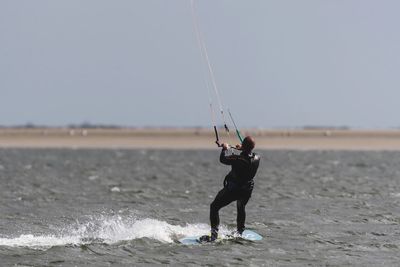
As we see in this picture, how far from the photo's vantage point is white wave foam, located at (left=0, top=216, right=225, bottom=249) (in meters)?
17.3

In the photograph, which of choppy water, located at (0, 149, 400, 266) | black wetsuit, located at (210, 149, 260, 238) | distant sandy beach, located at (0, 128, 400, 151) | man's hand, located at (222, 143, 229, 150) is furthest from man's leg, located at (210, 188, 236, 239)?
distant sandy beach, located at (0, 128, 400, 151)

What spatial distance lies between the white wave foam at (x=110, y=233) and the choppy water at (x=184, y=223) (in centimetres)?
2

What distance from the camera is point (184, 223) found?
20.8 metres

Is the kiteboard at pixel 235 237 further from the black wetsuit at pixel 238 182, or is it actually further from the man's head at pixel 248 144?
the man's head at pixel 248 144

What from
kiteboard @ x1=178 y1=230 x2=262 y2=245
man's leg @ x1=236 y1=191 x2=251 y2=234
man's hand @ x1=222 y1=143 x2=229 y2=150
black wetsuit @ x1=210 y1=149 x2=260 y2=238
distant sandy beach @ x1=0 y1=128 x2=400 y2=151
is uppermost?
man's hand @ x1=222 y1=143 x2=229 y2=150

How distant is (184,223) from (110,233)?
8.99 feet

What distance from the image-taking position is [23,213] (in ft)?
74.5

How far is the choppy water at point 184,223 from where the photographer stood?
15.9m

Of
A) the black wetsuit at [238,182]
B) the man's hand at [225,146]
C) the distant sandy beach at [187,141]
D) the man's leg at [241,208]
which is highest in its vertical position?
the man's hand at [225,146]

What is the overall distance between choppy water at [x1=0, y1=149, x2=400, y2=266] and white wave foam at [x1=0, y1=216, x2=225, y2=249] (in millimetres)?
23

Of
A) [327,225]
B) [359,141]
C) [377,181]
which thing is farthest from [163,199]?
[359,141]

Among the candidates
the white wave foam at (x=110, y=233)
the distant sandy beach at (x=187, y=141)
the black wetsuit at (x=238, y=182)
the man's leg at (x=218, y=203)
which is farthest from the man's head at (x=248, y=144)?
the distant sandy beach at (x=187, y=141)

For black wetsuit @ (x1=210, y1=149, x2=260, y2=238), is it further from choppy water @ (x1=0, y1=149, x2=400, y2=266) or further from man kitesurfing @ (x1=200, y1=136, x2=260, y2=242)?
choppy water @ (x1=0, y1=149, x2=400, y2=266)

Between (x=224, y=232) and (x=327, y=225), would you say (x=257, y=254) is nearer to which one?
(x=224, y=232)
